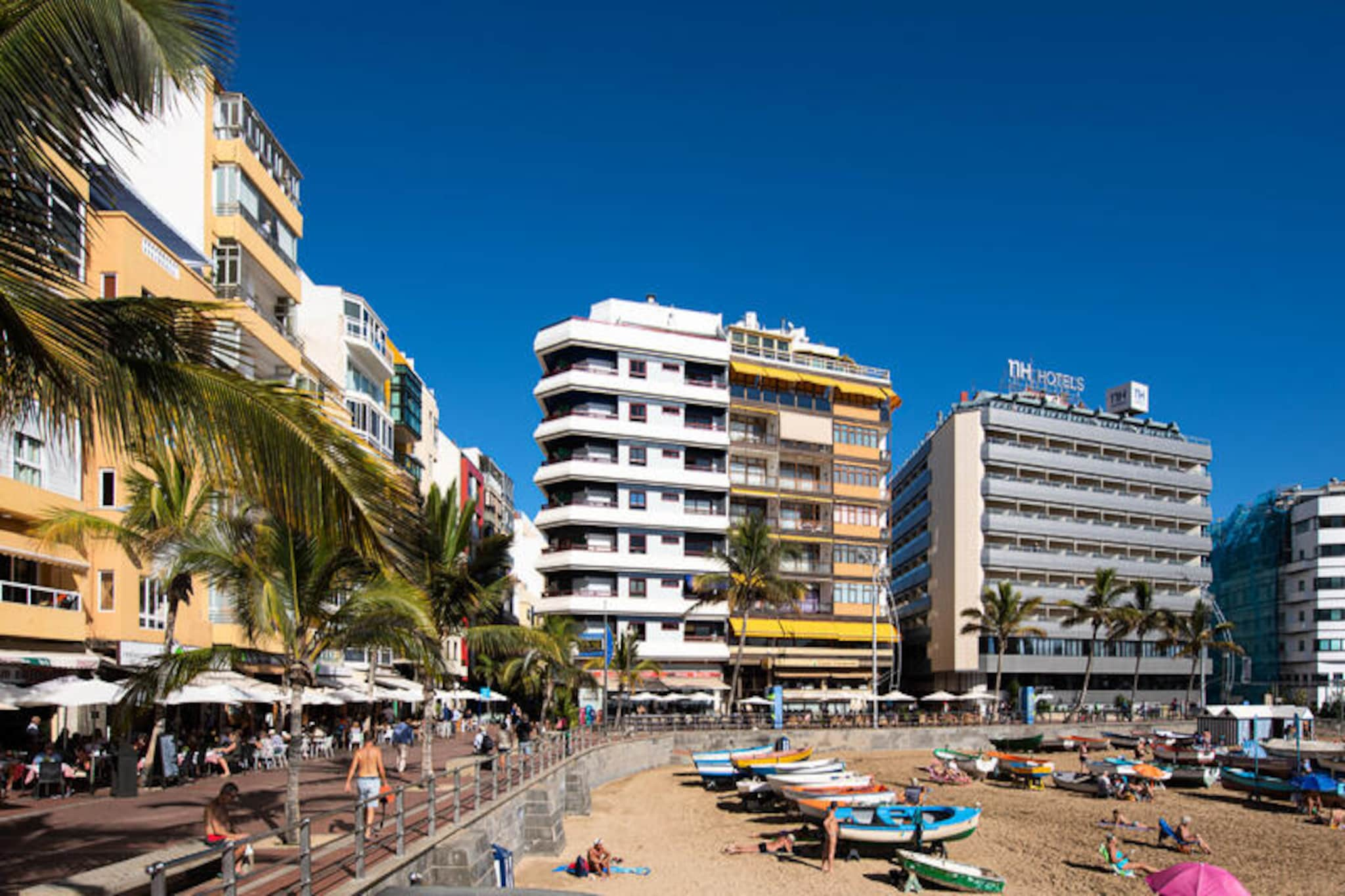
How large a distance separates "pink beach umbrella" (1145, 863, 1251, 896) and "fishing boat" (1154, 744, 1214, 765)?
36992 millimetres

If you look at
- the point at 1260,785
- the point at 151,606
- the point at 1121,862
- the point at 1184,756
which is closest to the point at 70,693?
the point at 151,606

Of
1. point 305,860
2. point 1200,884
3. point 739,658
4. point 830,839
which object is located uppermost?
point 305,860

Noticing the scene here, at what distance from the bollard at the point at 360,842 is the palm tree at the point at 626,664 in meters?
45.3

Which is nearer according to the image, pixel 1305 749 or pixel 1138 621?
pixel 1305 749

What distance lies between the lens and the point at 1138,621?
81.7 meters

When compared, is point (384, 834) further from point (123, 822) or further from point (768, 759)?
point (768, 759)

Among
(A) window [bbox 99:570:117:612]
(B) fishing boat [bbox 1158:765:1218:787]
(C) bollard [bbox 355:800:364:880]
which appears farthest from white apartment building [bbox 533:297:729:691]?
(C) bollard [bbox 355:800:364:880]

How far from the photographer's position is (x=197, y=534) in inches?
661

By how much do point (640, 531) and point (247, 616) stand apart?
164 feet

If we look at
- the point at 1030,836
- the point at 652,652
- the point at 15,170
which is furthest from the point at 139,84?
the point at 652,652

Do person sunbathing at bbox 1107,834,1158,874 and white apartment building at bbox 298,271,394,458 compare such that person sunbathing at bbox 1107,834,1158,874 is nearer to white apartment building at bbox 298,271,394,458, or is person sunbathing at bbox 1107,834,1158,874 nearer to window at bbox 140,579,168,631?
window at bbox 140,579,168,631

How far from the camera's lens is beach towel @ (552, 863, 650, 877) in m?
23.8

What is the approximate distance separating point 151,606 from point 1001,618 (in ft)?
191

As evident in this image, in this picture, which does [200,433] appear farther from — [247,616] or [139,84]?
[247,616]
